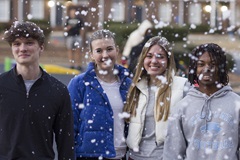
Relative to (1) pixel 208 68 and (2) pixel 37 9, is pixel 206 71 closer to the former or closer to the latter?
(1) pixel 208 68

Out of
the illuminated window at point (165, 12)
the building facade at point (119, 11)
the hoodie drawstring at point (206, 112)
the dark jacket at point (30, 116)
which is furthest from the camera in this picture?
the illuminated window at point (165, 12)

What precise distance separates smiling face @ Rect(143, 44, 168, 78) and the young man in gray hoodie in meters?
0.34

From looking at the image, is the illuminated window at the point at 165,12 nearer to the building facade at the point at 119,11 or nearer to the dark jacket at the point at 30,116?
the building facade at the point at 119,11

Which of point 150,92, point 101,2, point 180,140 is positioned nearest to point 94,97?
point 150,92

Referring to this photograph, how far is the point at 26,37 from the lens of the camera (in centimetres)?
470

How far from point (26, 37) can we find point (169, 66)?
1.18 meters

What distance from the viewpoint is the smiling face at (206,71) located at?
491cm

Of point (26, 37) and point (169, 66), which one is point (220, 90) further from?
point (26, 37)

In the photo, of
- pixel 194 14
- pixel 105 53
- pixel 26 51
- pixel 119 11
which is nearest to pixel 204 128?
pixel 105 53

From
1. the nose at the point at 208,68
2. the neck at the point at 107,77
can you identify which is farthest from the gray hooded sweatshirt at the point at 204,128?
the neck at the point at 107,77

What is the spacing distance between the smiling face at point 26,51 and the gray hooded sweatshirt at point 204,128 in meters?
1.01

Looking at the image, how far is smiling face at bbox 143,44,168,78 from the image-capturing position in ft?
17.5

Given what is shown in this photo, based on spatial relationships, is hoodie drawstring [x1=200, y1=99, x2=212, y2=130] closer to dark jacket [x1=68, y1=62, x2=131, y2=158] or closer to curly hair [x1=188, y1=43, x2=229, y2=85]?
curly hair [x1=188, y1=43, x2=229, y2=85]

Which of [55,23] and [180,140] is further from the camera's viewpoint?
[55,23]
